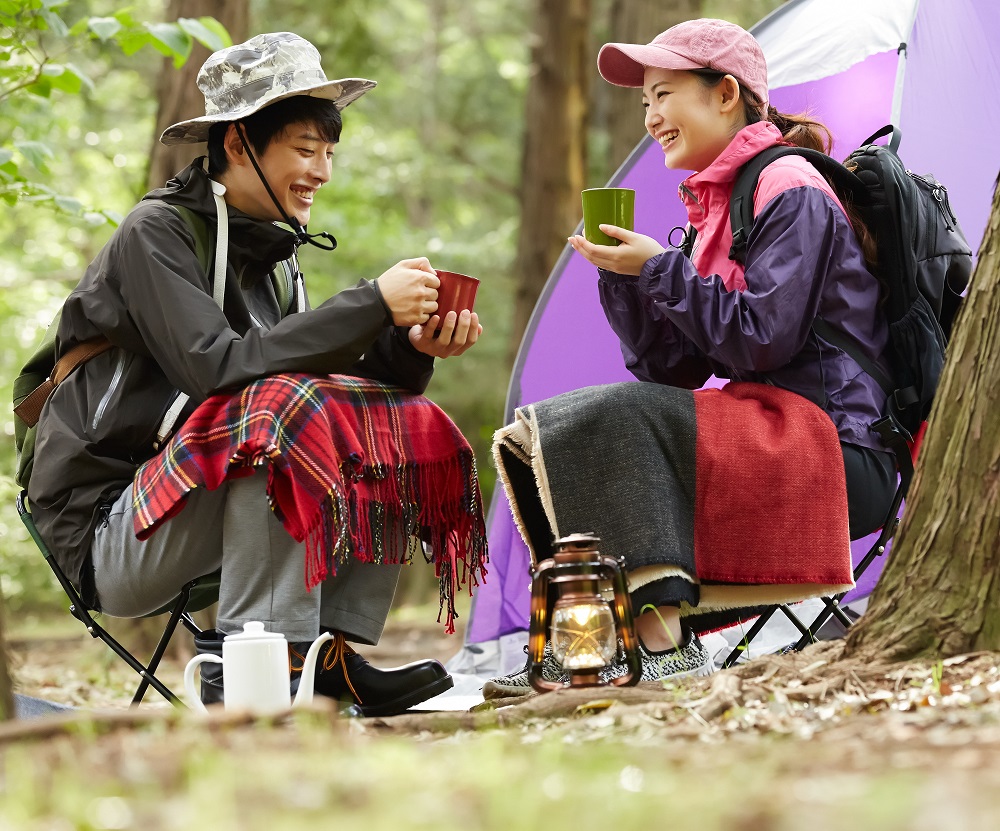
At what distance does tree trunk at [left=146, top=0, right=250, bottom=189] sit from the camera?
4801mm

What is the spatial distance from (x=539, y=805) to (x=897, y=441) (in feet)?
5.76

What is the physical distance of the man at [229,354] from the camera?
2.60 metres

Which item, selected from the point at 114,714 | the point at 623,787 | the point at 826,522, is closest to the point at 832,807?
the point at 623,787

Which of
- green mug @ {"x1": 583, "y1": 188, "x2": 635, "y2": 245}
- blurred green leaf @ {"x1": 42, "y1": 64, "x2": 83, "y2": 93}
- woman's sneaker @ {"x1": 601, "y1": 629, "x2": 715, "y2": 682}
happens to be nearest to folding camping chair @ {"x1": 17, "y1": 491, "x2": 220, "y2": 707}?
woman's sneaker @ {"x1": 601, "y1": 629, "x2": 715, "y2": 682}

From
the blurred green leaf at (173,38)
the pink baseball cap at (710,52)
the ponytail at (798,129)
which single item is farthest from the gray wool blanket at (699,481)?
the blurred green leaf at (173,38)

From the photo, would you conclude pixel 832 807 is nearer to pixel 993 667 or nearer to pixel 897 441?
pixel 993 667

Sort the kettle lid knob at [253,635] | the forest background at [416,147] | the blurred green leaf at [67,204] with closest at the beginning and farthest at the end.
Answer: the kettle lid knob at [253,635] < the blurred green leaf at [67,204] < the forest background at [416,147]

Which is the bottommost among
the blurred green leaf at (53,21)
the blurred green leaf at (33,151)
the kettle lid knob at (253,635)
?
the kettle lid knob at (253,635)

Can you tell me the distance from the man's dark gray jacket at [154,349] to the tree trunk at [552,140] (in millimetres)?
4799

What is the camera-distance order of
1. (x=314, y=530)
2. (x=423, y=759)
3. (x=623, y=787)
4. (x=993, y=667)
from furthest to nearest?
1. (x=314, y=530)
2. (x=993, y=667)
3. (x=423, y=759)
4. (x=623, y=787)

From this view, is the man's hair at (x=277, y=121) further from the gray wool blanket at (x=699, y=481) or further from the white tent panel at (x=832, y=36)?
the white tent panel at (x=832, y=36)

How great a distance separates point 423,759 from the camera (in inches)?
60.1

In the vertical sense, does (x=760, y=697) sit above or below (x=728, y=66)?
below

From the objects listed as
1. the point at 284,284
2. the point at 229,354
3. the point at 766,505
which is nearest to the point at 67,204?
the point at 284,284
